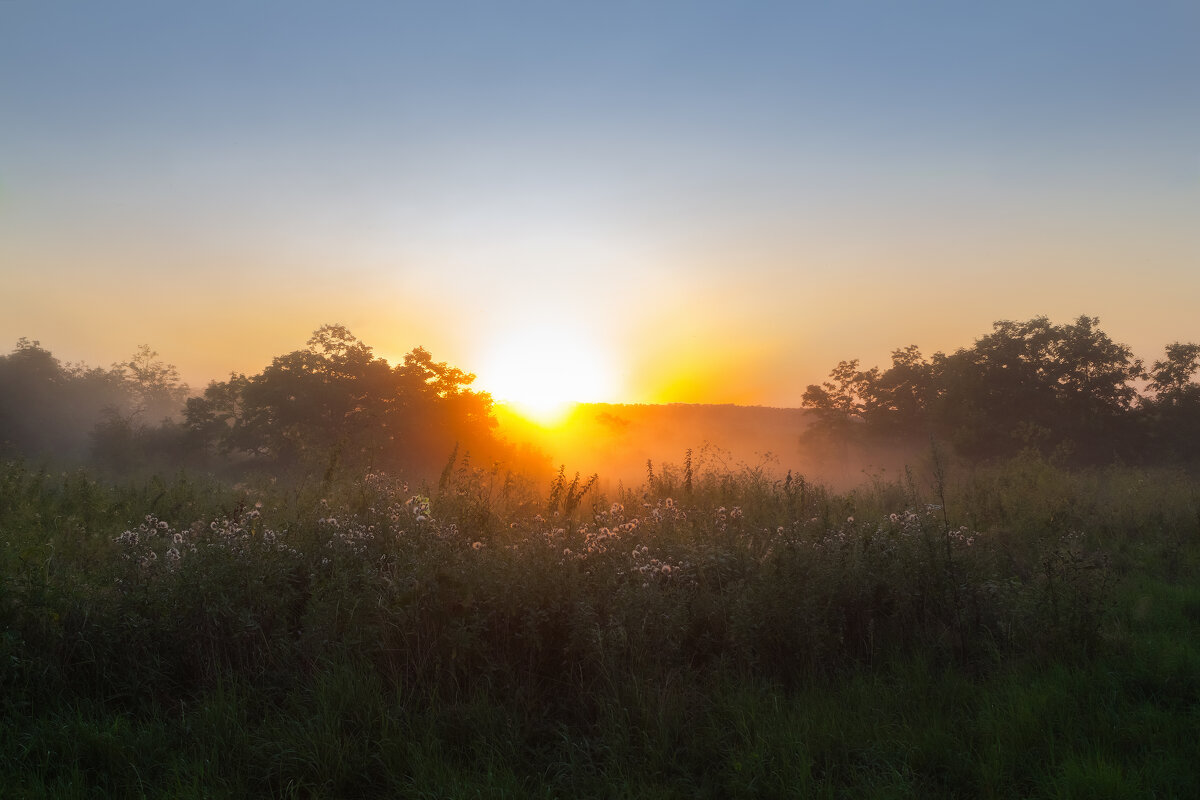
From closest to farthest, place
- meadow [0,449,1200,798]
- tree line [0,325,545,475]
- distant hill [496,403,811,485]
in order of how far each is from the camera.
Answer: meadow [0,449,1200,798]
tree line [0,325,545,475]
distant hill [496,403,811,485]

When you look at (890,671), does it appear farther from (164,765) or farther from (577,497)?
(164,765)

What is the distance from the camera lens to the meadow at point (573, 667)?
3656 mm

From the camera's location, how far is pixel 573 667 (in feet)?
15.1

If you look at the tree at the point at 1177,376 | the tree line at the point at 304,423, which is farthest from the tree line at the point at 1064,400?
the tree line at the point at 304,423

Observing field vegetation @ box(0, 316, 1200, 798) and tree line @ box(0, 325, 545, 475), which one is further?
tree line @ box(0, 325, 545, 475)

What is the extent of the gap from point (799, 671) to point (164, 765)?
163 inches

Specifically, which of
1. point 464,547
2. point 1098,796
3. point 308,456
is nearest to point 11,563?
point 464,547

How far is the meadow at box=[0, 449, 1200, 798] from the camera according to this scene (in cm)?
366

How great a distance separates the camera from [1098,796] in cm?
332

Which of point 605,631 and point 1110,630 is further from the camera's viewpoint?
point 1110,630

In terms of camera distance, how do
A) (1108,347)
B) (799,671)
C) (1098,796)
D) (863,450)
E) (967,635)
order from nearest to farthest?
(1098,796), (799,671), (967,635), (1108,347), (863,450)

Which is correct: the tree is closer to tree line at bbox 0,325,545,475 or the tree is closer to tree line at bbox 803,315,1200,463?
tree line at bbox 803,315,1200,463

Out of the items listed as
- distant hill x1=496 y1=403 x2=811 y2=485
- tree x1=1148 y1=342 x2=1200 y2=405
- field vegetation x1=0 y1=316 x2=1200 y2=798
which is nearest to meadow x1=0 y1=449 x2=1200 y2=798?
field vegetation x1=0 y1=316 x2=1200 y2=798

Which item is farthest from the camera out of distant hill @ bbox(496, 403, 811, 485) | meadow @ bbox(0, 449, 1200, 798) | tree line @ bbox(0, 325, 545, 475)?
distant hill @ bbox(496, 403, 811, 485)
